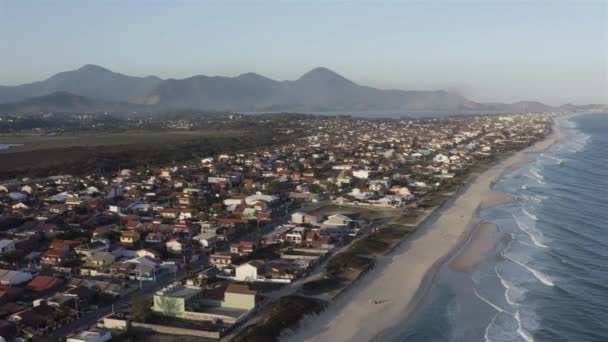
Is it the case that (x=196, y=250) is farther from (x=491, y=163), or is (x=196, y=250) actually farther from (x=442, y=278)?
(x=491, y=163)

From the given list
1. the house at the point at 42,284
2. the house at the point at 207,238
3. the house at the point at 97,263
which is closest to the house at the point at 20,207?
the house at the point at 97,263

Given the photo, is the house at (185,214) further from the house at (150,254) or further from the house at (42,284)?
the house at (42,284)

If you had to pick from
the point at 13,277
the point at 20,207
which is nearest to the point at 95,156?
the point at 20,207

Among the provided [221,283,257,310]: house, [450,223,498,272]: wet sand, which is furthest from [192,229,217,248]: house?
[450,223,498,272]: wet sand

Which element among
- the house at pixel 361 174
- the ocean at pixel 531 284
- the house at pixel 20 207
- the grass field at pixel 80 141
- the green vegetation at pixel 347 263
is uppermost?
the grass field at pixel 80 141

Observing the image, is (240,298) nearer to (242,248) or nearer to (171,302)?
(171,302)

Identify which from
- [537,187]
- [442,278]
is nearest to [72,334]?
[442,278]

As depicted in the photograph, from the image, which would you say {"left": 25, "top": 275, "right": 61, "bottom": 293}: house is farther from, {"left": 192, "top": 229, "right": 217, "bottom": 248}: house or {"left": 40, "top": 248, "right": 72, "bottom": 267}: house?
{"left": 192, "top": 229, "right": 217, "bottom": 248}: house
